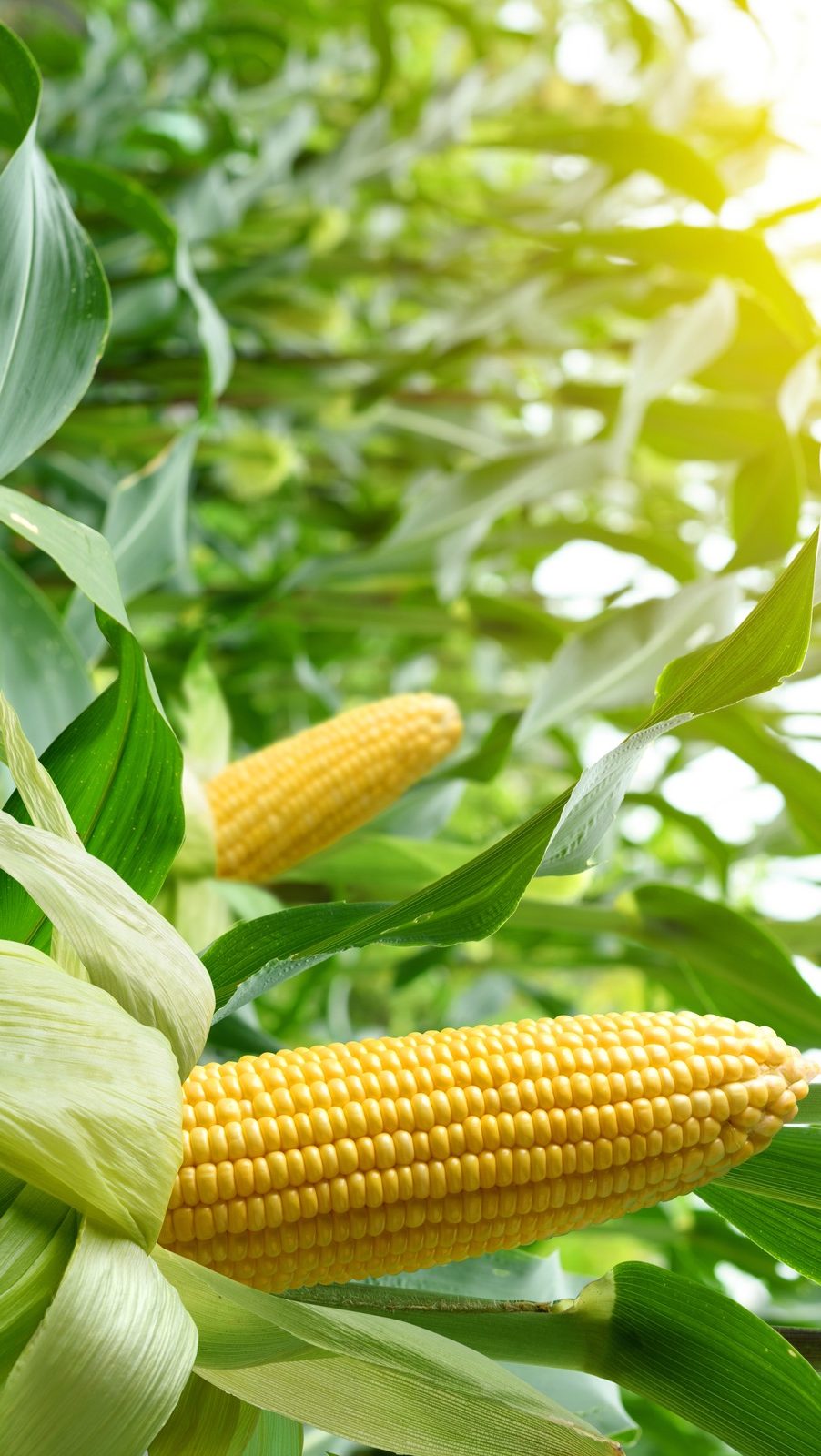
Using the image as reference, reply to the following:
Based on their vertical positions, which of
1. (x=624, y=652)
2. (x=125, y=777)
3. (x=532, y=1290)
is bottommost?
(x=532, y=1290)

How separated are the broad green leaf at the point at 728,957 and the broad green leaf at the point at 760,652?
0.80ft

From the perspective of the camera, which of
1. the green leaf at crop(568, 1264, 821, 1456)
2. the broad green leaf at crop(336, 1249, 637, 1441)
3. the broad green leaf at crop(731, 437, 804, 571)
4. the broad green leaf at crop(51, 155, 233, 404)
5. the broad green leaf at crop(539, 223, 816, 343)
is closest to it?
the green leaf at crop(568, 1264, 821, 1456)

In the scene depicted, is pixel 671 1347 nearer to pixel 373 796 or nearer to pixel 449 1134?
pixel 449 1134

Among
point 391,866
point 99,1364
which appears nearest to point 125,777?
point 99,1364

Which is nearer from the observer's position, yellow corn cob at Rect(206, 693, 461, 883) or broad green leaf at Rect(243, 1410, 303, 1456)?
broad green leaf at Rect(243, 1410, 303, 1456)

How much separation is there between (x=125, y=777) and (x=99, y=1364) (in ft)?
0.57

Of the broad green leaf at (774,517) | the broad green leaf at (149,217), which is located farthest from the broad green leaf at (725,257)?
the broad green leaf at (149,217)

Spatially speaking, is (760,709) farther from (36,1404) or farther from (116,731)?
(36,1404)

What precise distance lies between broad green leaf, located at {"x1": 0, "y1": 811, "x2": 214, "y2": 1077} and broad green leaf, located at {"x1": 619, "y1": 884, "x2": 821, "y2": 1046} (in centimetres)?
32

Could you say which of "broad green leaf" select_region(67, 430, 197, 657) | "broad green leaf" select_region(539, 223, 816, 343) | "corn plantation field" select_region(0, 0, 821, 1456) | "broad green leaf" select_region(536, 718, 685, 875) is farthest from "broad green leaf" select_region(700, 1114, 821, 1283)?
"broad green leaf" select_region(539, 223, 816, 343)

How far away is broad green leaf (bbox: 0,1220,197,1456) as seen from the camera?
24 centimetres

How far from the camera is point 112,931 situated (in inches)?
11.0

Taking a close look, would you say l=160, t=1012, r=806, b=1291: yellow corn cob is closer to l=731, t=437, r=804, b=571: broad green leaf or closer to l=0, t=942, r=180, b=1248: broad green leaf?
l=0, t=942, r=180, b=1248: broad green leaf

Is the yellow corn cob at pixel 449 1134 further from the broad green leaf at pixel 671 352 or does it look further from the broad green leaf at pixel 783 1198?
the broad green leaf at pixel 671 352
